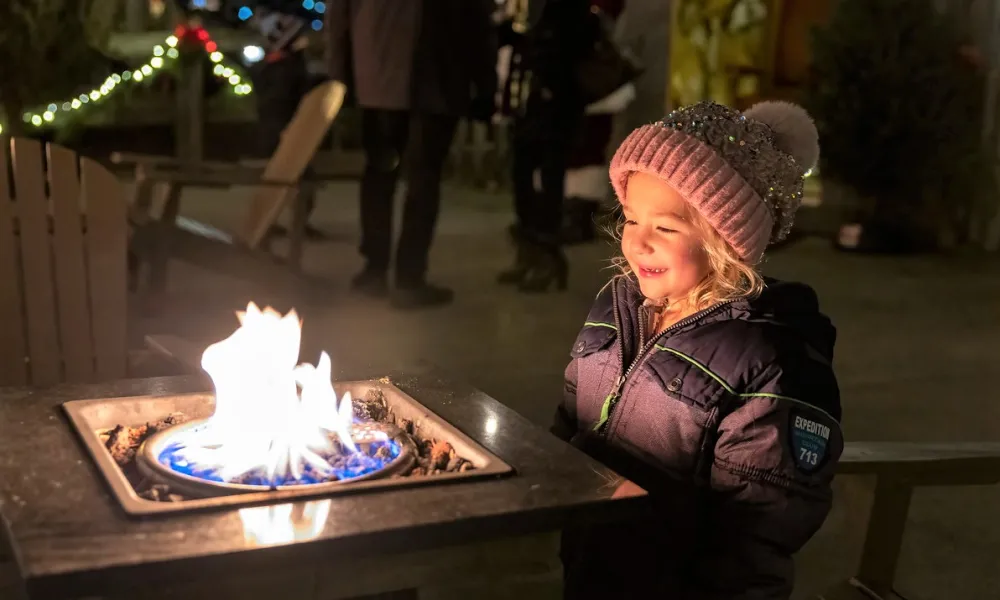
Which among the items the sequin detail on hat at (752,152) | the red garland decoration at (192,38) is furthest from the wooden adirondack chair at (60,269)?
the red garland decoration at (192,38)

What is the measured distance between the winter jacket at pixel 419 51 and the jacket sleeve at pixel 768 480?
12.8ft

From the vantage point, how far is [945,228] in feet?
29.9

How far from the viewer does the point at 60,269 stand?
327 centimetres

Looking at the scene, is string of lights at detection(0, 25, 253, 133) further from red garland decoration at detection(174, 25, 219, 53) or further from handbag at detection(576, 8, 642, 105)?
handbag at detection(576, 8, 642, 105)

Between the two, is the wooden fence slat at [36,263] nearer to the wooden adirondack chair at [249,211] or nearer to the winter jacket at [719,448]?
the wooden adirondack chair at [249,211]

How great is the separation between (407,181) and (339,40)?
2.96 feet

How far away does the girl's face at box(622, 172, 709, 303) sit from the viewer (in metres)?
2.05

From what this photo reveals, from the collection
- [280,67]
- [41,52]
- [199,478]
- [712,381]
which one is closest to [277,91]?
[280,67]

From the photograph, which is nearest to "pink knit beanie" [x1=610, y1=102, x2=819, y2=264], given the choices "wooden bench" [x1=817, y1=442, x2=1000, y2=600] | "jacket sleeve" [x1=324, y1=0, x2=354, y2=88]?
"wooden bench" [x1=817, y1=442, x2=1000, y2=600]

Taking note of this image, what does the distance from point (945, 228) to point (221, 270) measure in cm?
642

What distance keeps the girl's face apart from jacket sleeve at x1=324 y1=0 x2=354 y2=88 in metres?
4.06

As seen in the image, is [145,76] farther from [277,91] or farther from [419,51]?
[419,51]

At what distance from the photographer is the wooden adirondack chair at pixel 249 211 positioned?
5098 millimetres

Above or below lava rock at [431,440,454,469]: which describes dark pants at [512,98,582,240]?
below
